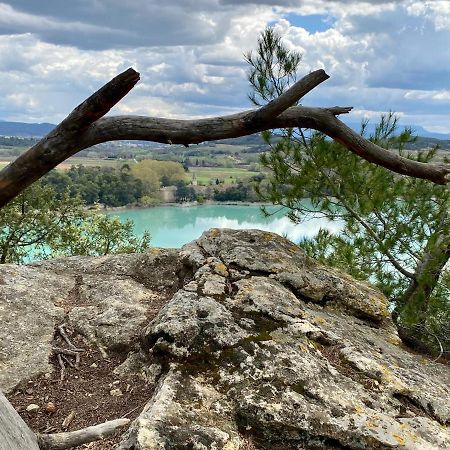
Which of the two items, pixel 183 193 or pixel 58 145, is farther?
pixel 183 193

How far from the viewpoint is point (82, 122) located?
3342 millimetres

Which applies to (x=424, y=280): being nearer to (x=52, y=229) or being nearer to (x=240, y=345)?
(x=240, y=345)

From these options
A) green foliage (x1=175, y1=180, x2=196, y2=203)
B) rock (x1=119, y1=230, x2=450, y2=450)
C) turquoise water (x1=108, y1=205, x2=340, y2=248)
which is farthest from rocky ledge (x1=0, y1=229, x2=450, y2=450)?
green foliage (x1=175, y1=180, x2=196, y2=203)

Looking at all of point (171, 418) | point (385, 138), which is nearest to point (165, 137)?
point (171, 418)

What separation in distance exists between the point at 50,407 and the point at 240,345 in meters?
1.30

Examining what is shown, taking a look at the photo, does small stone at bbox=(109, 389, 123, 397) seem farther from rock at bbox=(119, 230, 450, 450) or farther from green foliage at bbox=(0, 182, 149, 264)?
green foliage at bbox=(0, 182, 149, 264)

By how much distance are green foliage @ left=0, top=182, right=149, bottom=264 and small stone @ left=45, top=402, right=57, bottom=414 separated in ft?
32.2

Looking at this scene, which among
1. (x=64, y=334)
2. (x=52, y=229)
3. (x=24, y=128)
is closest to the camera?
(x=64, y=334)

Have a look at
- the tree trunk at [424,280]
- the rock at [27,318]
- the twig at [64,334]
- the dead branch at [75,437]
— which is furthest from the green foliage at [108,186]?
the dead branch at [75,437]

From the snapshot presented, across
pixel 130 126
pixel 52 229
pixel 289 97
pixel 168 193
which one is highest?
pixel 289 97

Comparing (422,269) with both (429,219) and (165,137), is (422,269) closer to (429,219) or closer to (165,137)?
(429,219)

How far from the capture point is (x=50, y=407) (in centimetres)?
339

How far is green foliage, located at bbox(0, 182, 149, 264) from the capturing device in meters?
13.8

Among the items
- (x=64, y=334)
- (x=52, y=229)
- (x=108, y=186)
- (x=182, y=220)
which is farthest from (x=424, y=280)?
(x=182, y=220)
